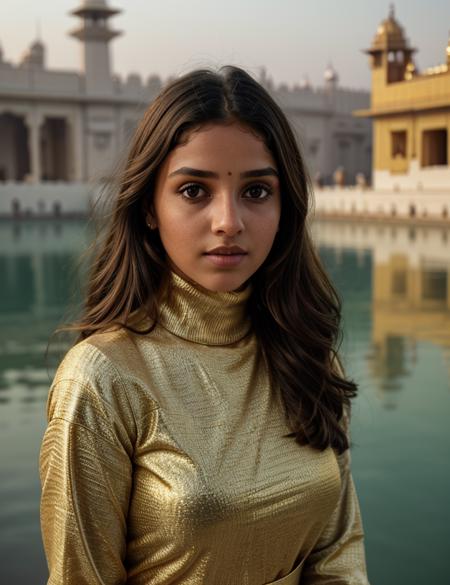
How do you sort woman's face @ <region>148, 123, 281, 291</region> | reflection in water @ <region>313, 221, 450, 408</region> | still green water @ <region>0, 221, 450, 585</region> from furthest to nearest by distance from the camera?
1. reflection in water @ <region>313, 221, 450, 408</region>
2. still green water @ <region>0, 221, 450, 585</region>
3. woman's face @ <region>148, 123, 281, 291</region>

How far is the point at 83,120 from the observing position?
74.0ft

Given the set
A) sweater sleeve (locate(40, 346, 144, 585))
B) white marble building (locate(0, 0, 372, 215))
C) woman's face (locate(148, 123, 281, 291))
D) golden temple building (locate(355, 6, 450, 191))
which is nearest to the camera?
sweater sleeve (locate(40, 346, 144, 585))

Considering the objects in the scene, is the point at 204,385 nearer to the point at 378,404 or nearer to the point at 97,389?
the point at 97,389

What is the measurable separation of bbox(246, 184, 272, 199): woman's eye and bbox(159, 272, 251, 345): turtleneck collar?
0.13 meters

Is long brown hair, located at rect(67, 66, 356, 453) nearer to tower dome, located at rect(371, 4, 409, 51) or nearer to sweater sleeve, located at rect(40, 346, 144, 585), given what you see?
sweater sleeve, located at rect(40, 346, 144, 585)

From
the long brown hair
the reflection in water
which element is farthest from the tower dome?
the long brown hair

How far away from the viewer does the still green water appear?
2.41 metres

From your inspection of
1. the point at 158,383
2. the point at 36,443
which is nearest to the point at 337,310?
the point at 158,383

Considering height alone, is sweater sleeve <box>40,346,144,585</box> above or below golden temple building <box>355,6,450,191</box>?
below

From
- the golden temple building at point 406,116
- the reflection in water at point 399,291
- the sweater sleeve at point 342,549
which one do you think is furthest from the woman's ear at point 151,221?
the golden temple building at point 406,116

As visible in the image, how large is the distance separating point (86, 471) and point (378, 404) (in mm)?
3237

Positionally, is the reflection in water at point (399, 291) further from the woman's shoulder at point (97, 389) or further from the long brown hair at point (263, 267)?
the woman's shoulder at point (97, 389)

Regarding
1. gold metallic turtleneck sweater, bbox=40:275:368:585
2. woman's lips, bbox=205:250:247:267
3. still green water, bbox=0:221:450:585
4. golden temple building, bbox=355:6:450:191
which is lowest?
still green water, bbox=0:221:450:585

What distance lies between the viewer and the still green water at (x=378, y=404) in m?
2.41
